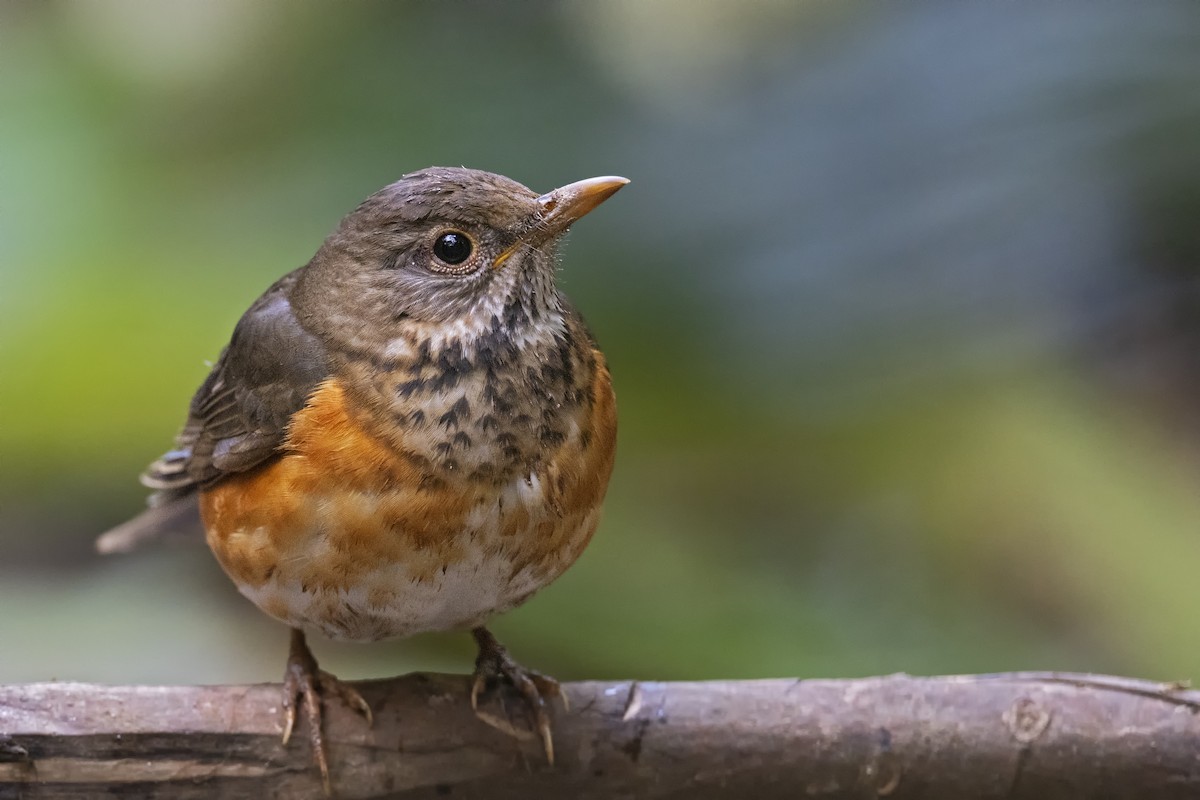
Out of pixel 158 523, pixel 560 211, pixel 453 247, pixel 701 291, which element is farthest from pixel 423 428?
pixel 701 291

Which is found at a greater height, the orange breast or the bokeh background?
the bokeh background

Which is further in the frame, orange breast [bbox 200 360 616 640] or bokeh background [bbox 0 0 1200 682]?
bokeh background [bbox 0 0 1200 682]

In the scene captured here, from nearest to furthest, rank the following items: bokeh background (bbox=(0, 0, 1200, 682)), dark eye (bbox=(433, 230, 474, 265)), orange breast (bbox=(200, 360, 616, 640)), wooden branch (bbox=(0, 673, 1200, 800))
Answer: orange breast (bbox=(200, 360, 616, 640))
dark eye (bbox=(433, 230, 474, 265))
wooden branch (bbox=(0, 673, 1200, 800))
bokeh background (bbox=(0, 0, 1200, 682))

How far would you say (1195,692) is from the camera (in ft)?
9.77

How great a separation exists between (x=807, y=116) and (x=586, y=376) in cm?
186

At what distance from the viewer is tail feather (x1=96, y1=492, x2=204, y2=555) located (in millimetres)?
3346

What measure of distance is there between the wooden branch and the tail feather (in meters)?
0.73

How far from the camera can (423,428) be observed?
97.7 inches

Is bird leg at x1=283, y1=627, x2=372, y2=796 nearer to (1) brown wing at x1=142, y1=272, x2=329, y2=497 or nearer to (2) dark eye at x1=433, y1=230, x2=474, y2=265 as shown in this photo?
(1) brown wing at x1=142, y1=272, x2=329, y2=497

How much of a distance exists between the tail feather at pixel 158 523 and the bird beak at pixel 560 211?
51.5 inches

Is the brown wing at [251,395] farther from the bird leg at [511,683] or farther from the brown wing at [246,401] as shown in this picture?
the bird leg at [511,683]

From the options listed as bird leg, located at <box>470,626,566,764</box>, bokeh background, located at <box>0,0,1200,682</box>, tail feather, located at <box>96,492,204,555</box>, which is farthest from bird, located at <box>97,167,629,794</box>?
bokeh background, located at <box>0,0,1200,682</box>

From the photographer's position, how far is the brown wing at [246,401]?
2.69 meters

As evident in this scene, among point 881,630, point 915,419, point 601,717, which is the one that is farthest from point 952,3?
point 601,717
